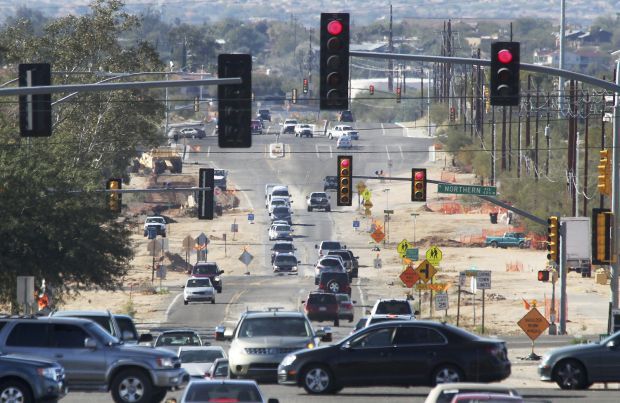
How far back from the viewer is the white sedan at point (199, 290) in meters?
66.2

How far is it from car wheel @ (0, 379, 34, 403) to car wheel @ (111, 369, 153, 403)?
7.38 ft

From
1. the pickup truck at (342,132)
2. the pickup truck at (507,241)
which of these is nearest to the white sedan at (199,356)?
the pickup truck at (507,241)

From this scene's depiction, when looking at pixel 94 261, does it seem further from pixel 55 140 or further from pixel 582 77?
pixel 582 77

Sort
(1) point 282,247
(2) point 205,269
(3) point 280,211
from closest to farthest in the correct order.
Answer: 1. (2) point 205,269
2. (1) point 282,247
3. (3) point 280,211

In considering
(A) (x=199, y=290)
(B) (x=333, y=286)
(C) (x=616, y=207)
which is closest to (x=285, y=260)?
(A) (x=199, y=290)

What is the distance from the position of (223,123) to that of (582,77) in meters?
6.54

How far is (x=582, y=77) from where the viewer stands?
26.0 m

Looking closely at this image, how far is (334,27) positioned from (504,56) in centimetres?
305

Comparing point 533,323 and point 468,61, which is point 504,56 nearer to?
point 468,61

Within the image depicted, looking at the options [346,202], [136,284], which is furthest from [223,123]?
[136,284]

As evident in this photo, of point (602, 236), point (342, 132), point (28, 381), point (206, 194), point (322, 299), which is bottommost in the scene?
point (322, 299)

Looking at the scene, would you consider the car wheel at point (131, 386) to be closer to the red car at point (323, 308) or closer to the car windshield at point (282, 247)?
the red car at point (323, 308)

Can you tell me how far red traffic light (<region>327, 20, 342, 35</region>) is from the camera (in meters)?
25.4

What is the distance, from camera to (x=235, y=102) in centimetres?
2683
